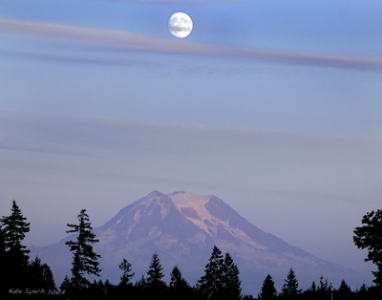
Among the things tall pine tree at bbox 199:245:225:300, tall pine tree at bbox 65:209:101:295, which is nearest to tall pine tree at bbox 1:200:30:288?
tall pine tree at bbox 65:209:101:295

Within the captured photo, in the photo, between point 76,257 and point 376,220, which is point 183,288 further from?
point 376,220

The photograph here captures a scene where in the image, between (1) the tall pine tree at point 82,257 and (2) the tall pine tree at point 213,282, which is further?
(2) the tall pine tree at point 213,282

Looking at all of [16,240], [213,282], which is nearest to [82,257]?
[16,240]

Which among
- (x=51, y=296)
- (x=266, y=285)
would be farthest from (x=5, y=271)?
(x=266, y=285)

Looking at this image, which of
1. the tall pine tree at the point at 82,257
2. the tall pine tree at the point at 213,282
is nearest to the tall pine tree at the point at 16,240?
the tall pine tree at the point at 82,257

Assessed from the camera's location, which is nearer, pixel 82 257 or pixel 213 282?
pixel 82 257

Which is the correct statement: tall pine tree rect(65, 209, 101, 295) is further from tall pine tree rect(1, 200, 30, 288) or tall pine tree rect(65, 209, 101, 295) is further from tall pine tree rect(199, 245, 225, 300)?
tall pine tree rect(199, 245, 225, 300)

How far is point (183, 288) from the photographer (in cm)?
17650

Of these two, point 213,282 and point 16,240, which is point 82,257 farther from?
point 213,282

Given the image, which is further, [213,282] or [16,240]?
[213,282]

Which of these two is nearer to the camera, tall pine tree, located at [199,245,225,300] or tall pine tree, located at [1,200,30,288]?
tall pine tree, located at [1,200,30,288]

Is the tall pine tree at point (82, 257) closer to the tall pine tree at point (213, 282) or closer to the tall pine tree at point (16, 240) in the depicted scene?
the tall pine tree at point (16, 240)

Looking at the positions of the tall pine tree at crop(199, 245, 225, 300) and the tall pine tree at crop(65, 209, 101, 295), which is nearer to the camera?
the tall pine tree at crop(65, 209, 101, 295)

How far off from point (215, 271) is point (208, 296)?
620cm
